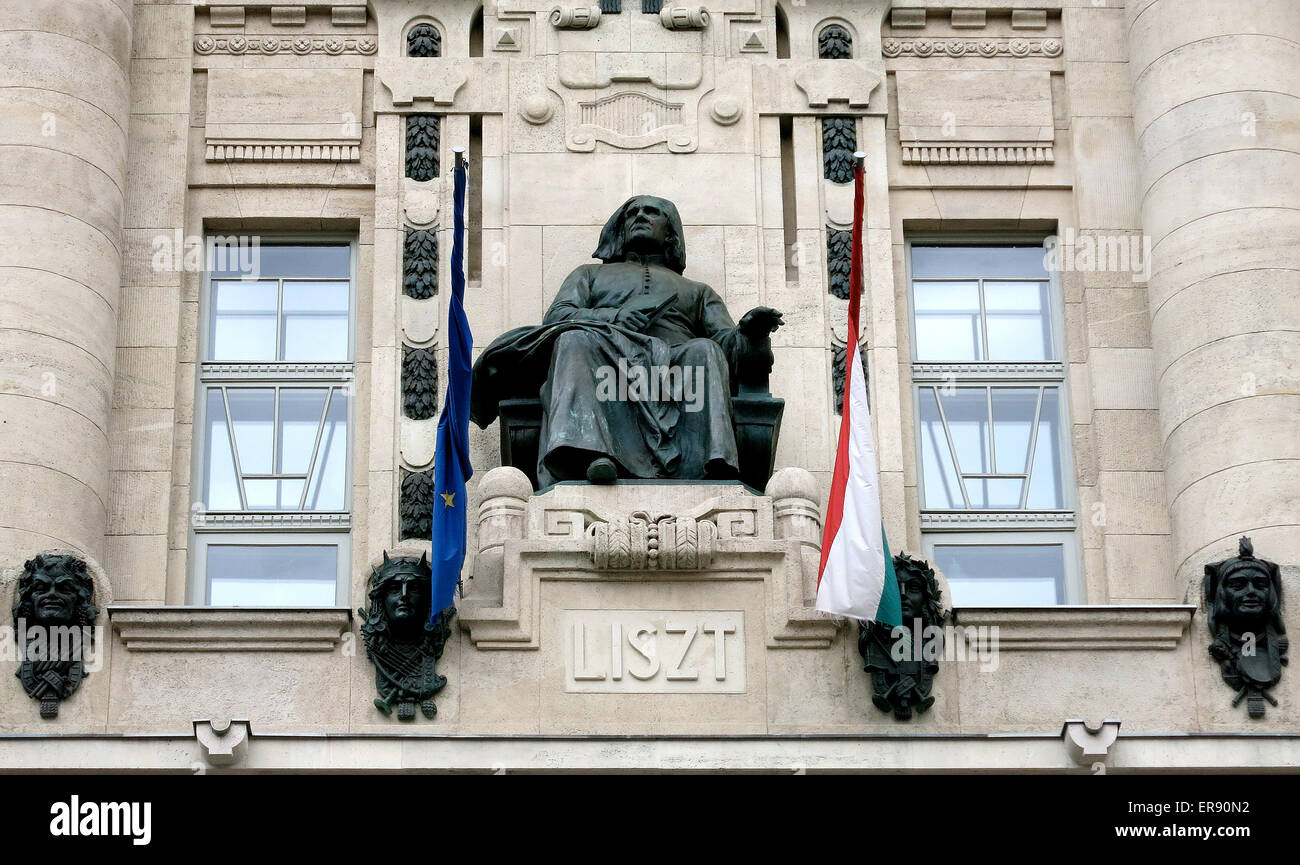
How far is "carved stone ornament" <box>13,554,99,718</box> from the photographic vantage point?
19.1 m

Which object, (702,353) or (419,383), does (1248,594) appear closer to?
(702,353)

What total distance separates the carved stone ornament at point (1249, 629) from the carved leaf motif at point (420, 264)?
22.8ft

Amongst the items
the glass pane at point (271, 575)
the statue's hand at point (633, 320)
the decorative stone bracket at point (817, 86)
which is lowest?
the glass pane at point (271, 575)

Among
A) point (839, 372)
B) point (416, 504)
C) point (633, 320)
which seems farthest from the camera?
point (839, 372)

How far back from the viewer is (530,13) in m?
23.7

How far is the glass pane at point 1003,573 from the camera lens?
21.8m

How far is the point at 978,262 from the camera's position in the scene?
76.4 ft

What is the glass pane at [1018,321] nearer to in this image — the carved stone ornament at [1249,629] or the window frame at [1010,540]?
the window frame at [1010,540]

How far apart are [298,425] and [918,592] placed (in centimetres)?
591

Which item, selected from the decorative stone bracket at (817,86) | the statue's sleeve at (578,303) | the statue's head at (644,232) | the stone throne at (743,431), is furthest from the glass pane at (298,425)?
the decorative stone bracket at (817,86)

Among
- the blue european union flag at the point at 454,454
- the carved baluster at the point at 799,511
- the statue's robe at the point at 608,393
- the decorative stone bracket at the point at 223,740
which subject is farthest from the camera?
the statue's robe at the point at 608,393

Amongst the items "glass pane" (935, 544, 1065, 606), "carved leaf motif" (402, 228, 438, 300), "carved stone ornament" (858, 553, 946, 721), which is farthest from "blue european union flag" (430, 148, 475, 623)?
"glass pane" (935, 544, 1065, 606)

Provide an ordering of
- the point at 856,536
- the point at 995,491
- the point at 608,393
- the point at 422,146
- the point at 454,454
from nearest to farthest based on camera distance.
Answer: the point at 856,536, the point at 454,454, the point at 608,393, the point at 995,491, the point at 422,146

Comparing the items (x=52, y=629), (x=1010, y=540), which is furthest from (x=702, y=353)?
(x=52, y=629)
